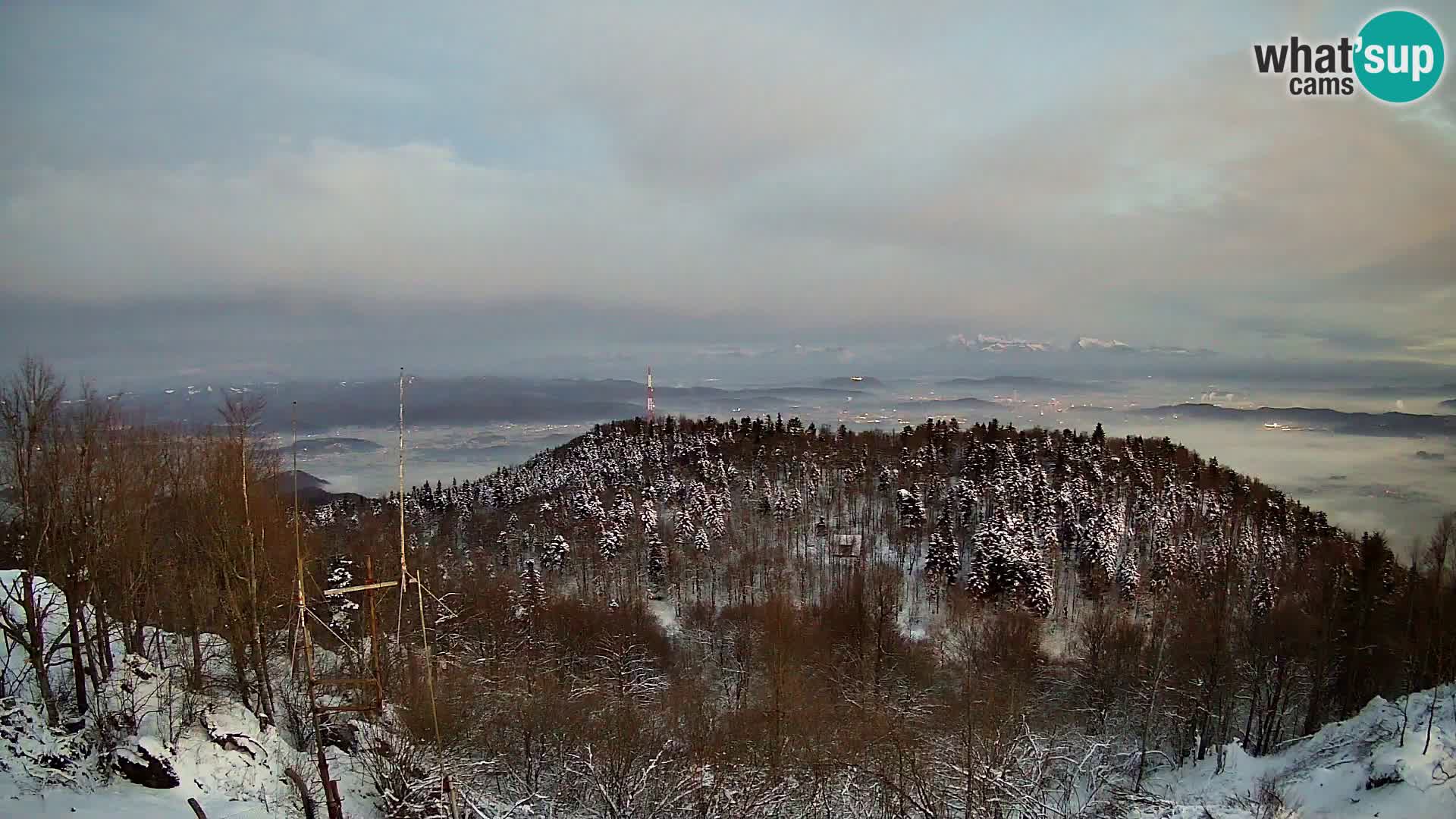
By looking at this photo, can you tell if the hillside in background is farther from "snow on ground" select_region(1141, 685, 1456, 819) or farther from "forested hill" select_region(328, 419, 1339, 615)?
"forested hill" select_region(328, 419, 1339, 615)

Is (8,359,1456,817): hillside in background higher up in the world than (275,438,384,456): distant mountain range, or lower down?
lower down

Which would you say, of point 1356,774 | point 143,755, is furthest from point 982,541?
point 143,755

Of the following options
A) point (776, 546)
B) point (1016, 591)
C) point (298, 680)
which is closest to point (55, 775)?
point (298, 680)

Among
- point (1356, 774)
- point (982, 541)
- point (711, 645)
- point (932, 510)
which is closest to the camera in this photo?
point (1356, 774)

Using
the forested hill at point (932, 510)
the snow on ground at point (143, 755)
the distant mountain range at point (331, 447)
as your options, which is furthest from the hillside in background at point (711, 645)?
the distant mountain range at point (331, 447)

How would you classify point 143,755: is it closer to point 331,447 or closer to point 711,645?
point 331,447

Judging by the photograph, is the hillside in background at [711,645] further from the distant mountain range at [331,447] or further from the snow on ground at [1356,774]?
the distant mountain range at [331,447]

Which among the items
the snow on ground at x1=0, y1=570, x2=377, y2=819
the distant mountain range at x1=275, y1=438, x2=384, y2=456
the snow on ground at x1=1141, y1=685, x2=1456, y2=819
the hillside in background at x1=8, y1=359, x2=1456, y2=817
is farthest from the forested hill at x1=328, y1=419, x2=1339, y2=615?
the snow on ground at x1=0, y1=570, x2=377, y2=819

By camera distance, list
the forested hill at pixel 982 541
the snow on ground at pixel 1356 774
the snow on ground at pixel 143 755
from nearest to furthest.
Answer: the snow on ground at pixel 143 755 → the snow on ground at pixel 1356 774 → the forested hill at pixel 982 541
